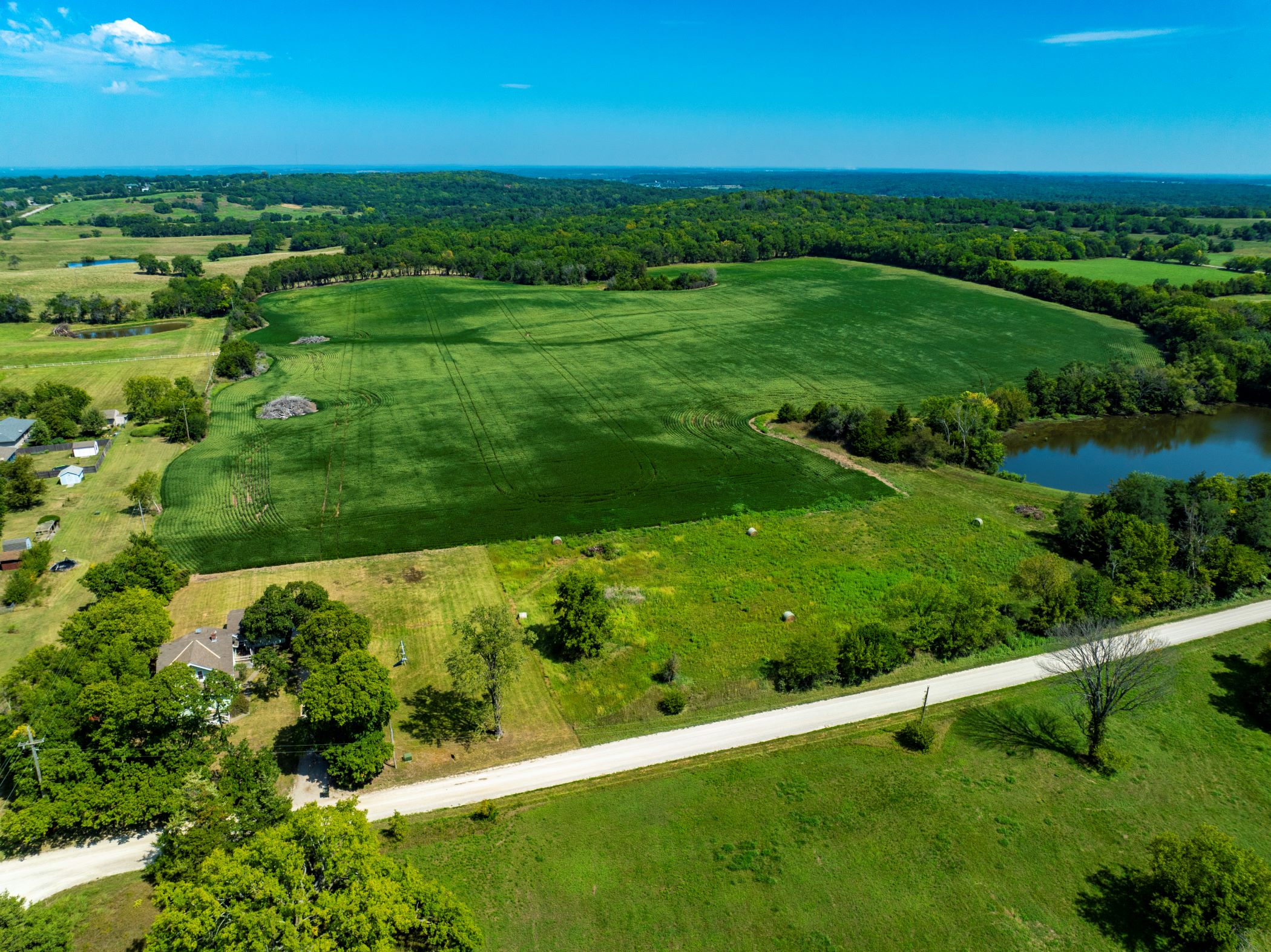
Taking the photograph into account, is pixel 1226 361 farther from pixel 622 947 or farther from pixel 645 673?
pixel 622 947

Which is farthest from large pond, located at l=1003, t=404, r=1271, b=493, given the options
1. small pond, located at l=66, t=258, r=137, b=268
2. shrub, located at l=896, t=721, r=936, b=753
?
small pond, located at l=66, t=258, r=137, b=268

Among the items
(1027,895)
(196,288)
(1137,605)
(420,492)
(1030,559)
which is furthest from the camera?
(196,288)

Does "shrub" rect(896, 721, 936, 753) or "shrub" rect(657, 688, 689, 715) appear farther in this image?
"shrub" rect(657, 688, 689, 715)

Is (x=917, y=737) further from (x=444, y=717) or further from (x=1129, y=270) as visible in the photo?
(x=1129, y=270)

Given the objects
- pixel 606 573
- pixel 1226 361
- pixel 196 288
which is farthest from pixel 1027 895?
pixel 196 288

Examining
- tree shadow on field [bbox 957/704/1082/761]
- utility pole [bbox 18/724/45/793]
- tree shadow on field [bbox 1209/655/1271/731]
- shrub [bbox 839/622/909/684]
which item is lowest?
tree shadow on field [bbox 957/704/1082/761]

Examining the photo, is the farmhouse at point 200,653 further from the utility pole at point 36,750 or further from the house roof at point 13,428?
the house roof at point 13,428

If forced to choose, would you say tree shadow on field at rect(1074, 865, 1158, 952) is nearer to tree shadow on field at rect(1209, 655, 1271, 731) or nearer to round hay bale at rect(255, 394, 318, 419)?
tree shadow on field at rect(1209, 655, 1271, 731)
